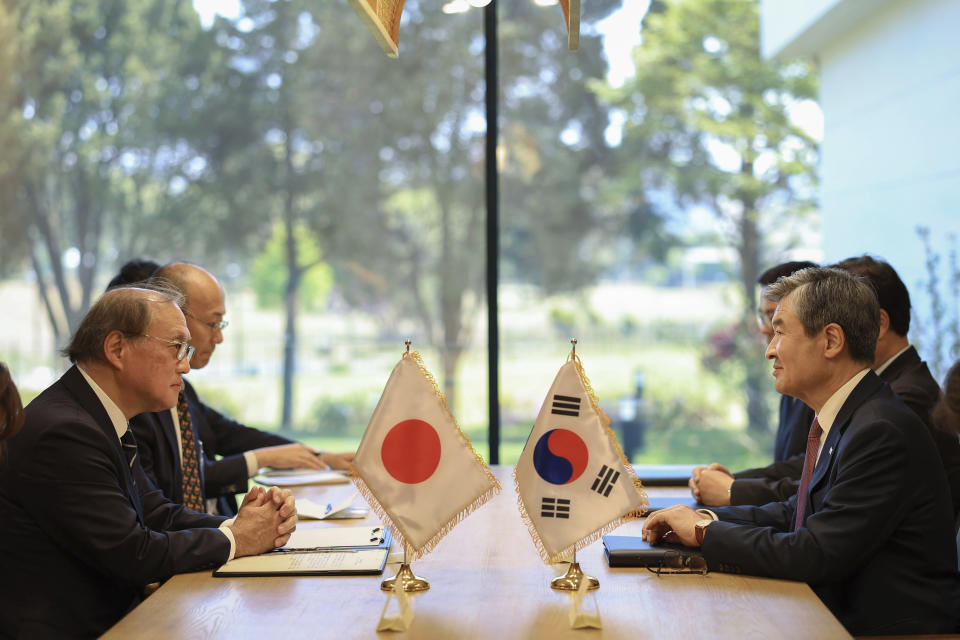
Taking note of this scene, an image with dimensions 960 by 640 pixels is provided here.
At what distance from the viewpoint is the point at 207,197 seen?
6.21m

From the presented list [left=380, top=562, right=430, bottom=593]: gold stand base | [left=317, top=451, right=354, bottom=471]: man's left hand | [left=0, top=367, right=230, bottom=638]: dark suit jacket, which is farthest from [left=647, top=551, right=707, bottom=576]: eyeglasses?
[left=317, top=451, right=354, bottom=471]: man's left hand

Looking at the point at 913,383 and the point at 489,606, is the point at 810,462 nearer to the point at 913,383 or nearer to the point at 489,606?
the point at 913,383

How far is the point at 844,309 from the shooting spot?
2.28 m

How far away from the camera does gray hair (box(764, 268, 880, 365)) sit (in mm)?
2275

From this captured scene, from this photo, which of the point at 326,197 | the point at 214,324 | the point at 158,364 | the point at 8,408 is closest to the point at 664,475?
the point at 214,324

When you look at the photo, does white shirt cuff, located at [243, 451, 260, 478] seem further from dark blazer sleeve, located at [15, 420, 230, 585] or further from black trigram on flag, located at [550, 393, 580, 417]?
black trigram on flag, located at [550, 393, 580, 417]

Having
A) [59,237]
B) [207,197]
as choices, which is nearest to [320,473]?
[207,197]

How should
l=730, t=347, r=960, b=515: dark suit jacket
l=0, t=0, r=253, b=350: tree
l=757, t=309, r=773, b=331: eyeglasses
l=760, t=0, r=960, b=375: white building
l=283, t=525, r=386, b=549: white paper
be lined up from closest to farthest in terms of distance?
l=283, t=525, r=386, b=549: white paper
l=730, t=347, r=960, b=515: dark suit jacket
l=757, t=309, r=773, b=331: eyeglasses
l=760, t=0, r=960, b=375: white building
l=0, t=0, r=253, b=350: tree

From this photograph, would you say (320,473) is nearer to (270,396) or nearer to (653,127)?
(270,396)

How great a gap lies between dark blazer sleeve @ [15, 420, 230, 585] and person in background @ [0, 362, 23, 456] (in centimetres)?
15

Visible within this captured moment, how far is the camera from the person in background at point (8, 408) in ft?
6.27

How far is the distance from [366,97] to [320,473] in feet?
11.5

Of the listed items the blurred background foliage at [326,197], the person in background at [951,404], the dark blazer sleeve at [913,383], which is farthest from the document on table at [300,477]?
the blurred background foliage at [326,197]

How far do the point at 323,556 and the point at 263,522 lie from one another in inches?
6.7
